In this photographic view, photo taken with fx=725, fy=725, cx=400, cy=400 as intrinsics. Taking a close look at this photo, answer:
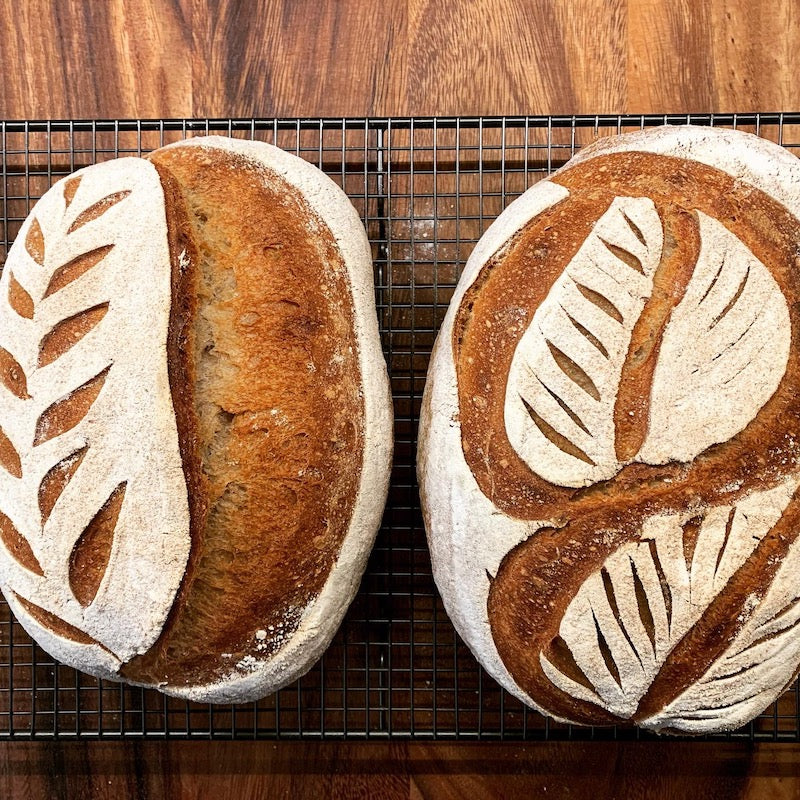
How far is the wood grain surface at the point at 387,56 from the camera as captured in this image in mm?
1433

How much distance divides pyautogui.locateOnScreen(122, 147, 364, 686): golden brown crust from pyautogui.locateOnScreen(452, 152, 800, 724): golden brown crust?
227 millimetres

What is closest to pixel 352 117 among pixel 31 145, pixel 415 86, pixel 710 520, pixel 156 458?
pixel 415 86

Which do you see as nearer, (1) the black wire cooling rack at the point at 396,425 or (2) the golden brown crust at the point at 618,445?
(2) the golden brown crust at the point at 618,445

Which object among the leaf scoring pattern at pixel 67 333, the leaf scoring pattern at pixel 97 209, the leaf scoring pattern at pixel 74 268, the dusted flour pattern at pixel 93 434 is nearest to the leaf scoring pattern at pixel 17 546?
the dusted flour pattern at pixel 93 434

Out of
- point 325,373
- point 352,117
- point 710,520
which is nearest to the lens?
point 710,520

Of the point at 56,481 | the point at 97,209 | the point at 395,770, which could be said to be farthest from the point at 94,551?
the point at 395,770

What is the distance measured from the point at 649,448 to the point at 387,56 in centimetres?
94

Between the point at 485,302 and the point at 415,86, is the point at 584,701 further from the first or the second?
the point at 415,86

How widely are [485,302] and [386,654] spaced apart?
73cm

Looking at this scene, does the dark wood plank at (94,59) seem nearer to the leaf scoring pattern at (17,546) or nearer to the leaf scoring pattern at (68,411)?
the leaf scoring pattern at (68,411)

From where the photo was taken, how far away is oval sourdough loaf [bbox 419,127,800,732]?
40.9 inches

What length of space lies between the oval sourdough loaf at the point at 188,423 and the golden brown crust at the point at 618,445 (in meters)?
0.21

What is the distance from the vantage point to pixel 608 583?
1051 millimetres

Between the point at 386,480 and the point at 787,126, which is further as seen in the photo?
the point at 787,126
